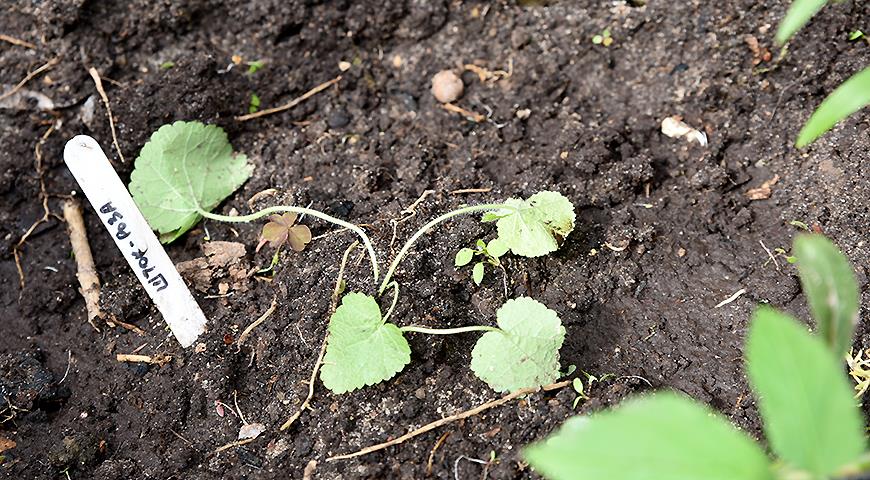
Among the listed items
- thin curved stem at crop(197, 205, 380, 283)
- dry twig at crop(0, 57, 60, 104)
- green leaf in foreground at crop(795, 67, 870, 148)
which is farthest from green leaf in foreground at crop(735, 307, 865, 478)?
dry twig at crop(0, 57, 60, 104)

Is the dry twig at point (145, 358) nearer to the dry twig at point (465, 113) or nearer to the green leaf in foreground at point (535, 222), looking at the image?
the green leaf in foreground at point (535, 222)

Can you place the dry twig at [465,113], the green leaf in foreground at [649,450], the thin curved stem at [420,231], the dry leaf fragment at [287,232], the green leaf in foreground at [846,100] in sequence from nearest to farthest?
1. the green leaf in foreground at [649,450]
2. the green leaf in foreground at [846,100]
3. the thin curved stem at [420,231]
4. the dry leaf fragment at [287,232]
5. the dry twig at [465,113]

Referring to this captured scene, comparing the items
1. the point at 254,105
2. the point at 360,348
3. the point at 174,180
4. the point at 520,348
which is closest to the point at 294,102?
the point at 254,105

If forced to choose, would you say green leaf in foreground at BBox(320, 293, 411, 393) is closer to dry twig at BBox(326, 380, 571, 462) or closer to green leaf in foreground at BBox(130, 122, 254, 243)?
dry twig at BBox(326, 380, 571, 462)

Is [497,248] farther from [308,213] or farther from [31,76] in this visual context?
[31,76]

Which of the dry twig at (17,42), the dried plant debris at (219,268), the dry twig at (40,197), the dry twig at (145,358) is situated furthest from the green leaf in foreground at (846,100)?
the dry twig at (17,42)

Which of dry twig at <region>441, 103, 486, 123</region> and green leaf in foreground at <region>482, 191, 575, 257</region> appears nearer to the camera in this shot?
green leaf in foreground at <region>482, 191, 575, 257</region>

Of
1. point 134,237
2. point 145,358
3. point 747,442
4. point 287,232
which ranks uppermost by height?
point 747,442
